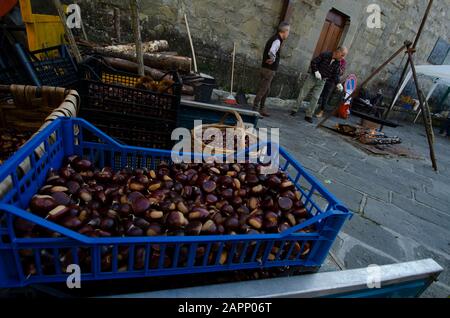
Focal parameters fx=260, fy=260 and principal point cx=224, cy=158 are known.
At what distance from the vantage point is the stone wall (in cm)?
486

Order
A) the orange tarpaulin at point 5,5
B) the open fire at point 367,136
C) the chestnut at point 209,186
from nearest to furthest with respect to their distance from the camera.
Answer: the chestnut at point 209,186
the orange tarpaulin at point 5,5
the open fire at point 367,136

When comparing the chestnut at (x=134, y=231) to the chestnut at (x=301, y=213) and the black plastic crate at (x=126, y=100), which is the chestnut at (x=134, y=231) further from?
the black plastic crate at (x=126, y=100)

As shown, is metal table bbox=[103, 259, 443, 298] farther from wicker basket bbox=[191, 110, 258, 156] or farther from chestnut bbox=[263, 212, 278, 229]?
wicker basket bbox=[191, 110, 258, 156]

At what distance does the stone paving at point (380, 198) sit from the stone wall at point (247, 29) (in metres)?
1.84

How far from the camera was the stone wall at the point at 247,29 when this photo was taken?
4.86m

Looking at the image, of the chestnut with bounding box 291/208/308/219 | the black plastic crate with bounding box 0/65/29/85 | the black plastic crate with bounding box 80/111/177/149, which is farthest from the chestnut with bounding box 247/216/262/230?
the black plastic crate with bounding box 0/65/29/85

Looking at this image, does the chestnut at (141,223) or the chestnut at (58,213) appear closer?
the chestnut at (58,213)

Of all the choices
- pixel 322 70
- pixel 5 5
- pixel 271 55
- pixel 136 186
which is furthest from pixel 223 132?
pixel 322 70

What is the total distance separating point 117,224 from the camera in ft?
3.44

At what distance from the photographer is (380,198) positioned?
9.50 ft

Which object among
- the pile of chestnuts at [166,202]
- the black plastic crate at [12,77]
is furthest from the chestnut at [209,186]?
the black plastic crate at [12,77]

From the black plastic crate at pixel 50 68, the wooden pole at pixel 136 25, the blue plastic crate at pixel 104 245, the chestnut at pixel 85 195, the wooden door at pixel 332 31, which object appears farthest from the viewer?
the wooden door at pixel 332 31

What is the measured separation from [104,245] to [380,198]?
2958mm
